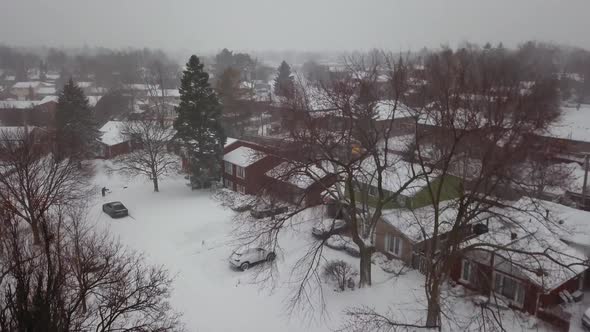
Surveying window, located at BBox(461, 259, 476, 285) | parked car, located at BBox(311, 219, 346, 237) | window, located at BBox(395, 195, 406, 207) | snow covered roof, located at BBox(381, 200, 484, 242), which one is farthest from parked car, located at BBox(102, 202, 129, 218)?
window, located at BBox(461, 259, 476, 285)

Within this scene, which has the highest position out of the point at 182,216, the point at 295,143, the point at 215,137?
the point at 295,143

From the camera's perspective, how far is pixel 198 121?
30484 mm

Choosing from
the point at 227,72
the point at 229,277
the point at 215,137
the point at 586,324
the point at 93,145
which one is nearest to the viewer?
the point at 586,324

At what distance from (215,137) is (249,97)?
61.9 feet

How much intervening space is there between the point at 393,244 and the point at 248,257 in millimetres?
6528

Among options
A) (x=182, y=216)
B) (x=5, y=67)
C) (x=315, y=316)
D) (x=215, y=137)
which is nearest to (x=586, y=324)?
(x=315, y=316)

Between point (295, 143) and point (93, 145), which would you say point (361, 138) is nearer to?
point (295, 143)

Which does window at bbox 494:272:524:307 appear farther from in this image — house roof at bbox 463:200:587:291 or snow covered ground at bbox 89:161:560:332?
snow covered ground at bbox 89:161:560:332

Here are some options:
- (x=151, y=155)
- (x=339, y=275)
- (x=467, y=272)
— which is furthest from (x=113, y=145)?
(x=467, y=272)

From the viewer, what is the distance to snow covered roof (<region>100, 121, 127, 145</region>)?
40.7 meters

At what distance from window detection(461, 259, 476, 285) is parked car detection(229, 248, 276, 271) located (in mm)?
7604

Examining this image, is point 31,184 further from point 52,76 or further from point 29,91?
point 52,76

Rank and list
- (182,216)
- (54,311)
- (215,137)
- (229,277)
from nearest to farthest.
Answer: (54,311) < (229,277) < (182,216) < (215,137)

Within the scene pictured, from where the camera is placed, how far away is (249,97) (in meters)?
49.4
